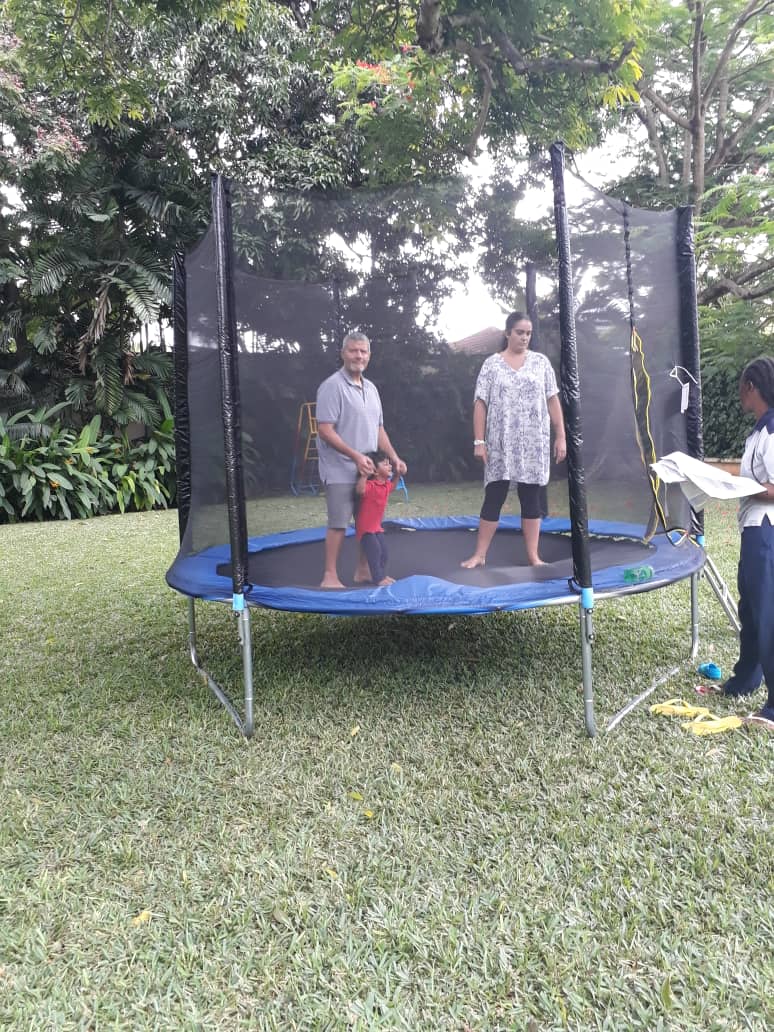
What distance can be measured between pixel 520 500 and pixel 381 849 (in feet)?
4.74

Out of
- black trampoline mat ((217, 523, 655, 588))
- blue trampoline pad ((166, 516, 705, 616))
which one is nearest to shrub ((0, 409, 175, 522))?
blue trampoline pad ((166, 516, 705, 616))

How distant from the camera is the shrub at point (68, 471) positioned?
7773 mm

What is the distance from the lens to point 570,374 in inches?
85.0

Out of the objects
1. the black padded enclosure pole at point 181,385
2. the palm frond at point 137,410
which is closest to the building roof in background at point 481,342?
the black padded enclosure pole at point 181,385

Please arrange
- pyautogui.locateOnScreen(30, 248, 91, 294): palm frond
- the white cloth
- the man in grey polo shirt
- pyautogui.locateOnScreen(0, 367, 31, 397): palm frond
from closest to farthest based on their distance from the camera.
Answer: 1. the white cloth
2. the man in grey polo shirt
3. pyautogui.locateOnScreen(30, 248, 91, 294): palm frond
4. pyautogui.locateOnScreen(0, 367, 31, 397): palm frond

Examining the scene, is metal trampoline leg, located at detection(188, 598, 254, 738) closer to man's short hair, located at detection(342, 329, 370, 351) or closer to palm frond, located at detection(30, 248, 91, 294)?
man's short hair, located at detection(342, 329, 370, 351)

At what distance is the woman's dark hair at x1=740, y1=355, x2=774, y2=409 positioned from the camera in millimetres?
2162

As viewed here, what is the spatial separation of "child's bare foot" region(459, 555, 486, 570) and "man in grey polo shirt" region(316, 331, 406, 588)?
366 mm

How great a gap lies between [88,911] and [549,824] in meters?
1.03

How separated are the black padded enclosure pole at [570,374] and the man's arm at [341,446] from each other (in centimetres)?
78

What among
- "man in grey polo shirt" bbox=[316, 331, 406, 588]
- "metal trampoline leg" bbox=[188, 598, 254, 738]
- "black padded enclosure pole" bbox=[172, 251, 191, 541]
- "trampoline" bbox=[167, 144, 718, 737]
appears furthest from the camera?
"black padded enclosure pole" bbox=[172, 251, 191, 541]

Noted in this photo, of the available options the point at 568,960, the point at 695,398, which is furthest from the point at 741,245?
the point at 568,960

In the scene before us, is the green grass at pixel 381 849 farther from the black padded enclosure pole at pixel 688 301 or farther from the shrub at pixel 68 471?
the shrub at pixel 68 471

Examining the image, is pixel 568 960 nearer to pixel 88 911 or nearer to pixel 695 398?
pixel 88 911
